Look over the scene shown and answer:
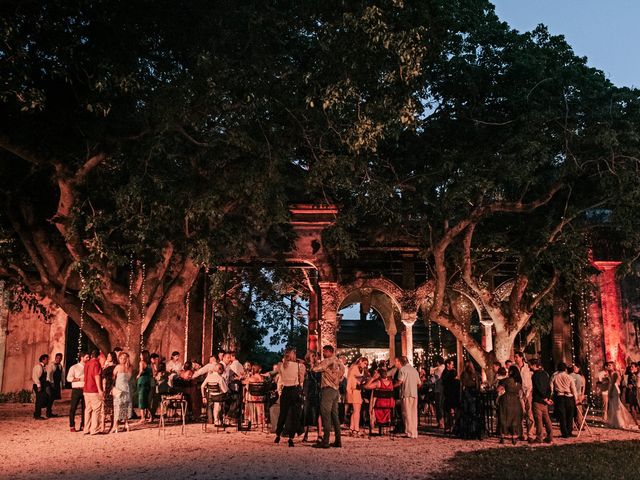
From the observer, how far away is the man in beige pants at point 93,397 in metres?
12.7

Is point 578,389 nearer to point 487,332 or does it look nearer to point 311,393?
point 311,393

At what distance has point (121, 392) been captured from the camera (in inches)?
516

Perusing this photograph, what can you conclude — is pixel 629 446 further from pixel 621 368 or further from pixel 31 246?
pixel 31 246

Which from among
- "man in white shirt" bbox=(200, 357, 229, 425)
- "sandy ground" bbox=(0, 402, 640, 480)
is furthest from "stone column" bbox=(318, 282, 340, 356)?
"sandy ground" bbox=(0, 402, 640, 480)

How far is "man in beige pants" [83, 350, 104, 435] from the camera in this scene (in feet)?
41.5

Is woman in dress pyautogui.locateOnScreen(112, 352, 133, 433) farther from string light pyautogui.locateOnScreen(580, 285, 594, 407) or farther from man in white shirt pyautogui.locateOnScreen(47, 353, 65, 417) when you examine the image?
string light pyautogui.locateOnScreen(580, 285, 594, 407)

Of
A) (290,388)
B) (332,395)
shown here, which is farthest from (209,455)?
(332,395)

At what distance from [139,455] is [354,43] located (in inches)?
320

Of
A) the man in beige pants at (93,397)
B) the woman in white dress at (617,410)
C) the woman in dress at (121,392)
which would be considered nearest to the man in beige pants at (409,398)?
the woman in white dress at (617,410)

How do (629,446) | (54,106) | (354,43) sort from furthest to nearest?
(54,106)
(354,43)
(629,446)

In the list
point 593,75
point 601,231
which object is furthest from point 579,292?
point 593,75

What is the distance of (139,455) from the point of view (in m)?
10.2

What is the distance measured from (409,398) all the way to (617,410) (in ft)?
18.4

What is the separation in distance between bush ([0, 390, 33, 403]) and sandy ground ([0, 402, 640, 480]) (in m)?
8.98
